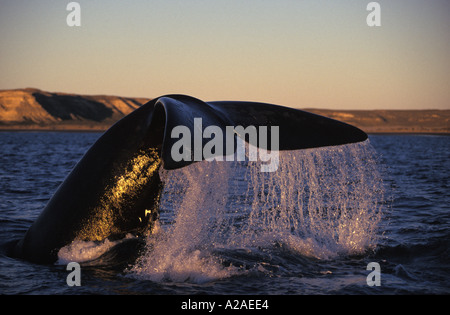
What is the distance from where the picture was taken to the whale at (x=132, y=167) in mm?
4574

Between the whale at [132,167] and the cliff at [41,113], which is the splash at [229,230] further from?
the cliff at [41,113]

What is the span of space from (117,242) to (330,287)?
2.09 metres

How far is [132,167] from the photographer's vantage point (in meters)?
4.93

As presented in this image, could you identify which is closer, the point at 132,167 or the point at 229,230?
the point at 132,167

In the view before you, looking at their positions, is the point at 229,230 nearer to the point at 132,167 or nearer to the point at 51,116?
the point at 132,167

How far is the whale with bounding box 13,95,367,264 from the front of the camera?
15.0 ft

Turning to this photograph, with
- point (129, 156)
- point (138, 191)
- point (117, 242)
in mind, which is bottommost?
point (117, 242)

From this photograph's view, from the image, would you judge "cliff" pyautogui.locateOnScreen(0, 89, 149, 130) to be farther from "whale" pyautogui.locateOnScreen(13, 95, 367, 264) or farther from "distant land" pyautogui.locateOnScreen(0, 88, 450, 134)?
"whale" pyautogui.locateOnScreen(13, 95, 367, 264)

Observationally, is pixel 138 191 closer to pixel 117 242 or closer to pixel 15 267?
pixel 117 242

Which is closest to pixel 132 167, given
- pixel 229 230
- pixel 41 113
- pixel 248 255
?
pixel 248 255

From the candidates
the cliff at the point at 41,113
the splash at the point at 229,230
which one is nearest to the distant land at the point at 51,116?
the cliff at the point at 41,113
